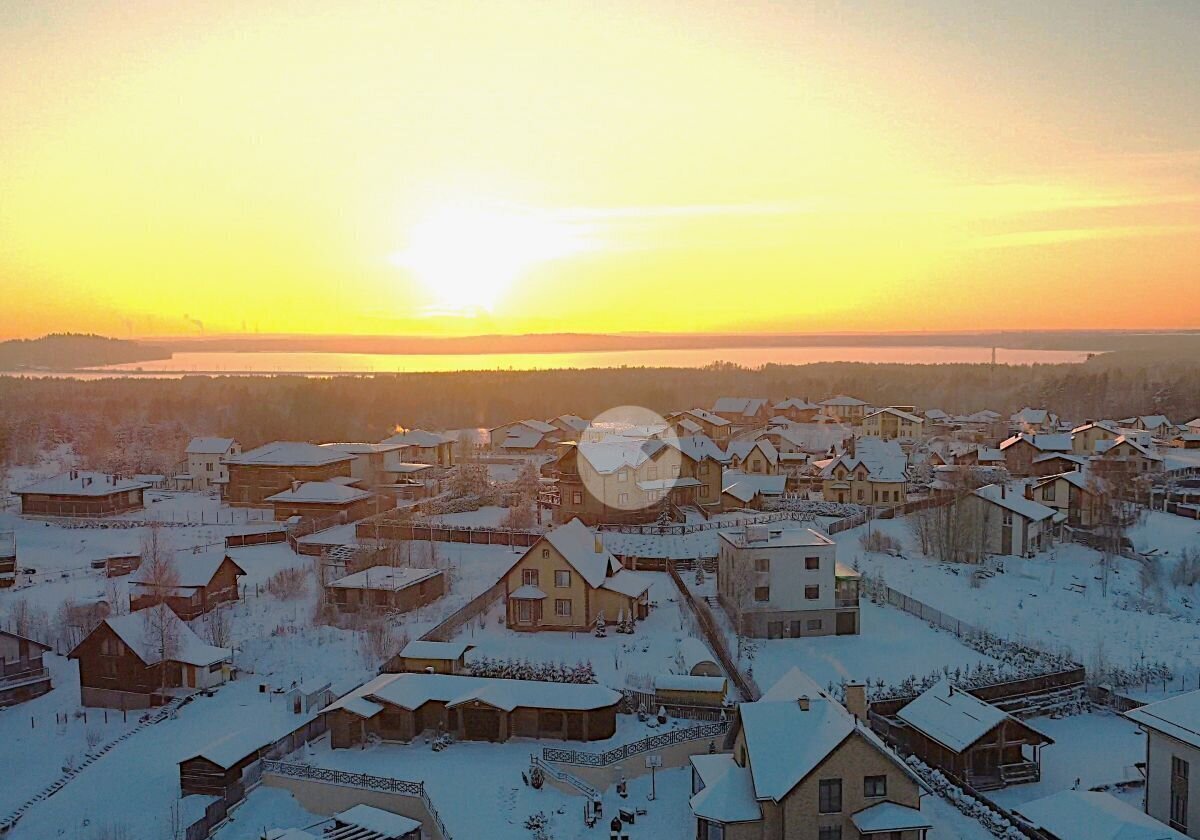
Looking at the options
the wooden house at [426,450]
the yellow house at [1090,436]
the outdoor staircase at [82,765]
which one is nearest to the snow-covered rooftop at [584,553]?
the outdoor staircase at [82,765]

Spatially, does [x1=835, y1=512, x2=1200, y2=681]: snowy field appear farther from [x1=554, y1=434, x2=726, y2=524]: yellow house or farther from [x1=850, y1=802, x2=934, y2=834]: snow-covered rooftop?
[x1=850, y1=802, x2=934, y2=834]: snow-covered rooftop

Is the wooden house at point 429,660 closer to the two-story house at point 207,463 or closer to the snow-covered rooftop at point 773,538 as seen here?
the snow-covered rooftop at point 773,538

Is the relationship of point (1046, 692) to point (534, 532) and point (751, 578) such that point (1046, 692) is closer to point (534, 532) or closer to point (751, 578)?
point (751, 578)

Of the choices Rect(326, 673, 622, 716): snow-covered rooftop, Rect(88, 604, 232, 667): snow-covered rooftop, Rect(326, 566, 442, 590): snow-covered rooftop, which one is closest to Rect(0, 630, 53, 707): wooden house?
Rect(88, 604, 232, 667): snow-covered rooftop

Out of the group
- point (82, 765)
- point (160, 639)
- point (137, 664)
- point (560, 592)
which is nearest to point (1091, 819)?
point (560, 592)

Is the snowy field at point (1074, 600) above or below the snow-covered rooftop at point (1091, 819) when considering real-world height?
below

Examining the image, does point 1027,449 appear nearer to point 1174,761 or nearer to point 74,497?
point 1174,761

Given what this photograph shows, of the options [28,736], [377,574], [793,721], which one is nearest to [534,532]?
[377,574]
